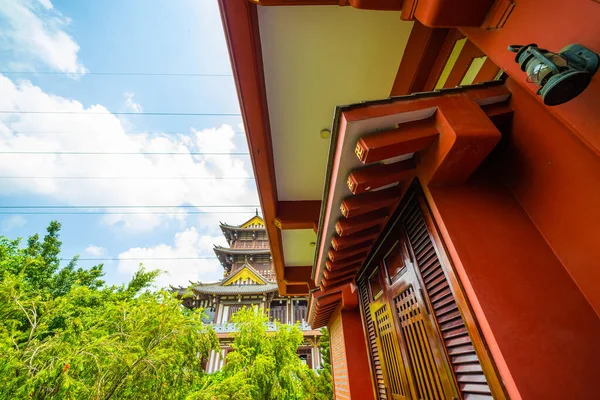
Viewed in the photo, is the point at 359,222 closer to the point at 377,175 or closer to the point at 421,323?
the point at 377,175

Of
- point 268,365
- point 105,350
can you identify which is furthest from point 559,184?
point 268,365

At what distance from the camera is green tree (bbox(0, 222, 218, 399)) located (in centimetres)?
277

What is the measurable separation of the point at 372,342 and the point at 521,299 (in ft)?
7.10

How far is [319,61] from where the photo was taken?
7.71 ft

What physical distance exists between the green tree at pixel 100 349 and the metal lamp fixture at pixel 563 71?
4.53 m

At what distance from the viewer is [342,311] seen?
419cm

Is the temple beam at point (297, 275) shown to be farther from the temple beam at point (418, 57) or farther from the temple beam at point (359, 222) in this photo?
the temple beam at point (418, 57)

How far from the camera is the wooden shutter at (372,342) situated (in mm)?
2660

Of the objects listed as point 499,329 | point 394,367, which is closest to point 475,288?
point 499,329

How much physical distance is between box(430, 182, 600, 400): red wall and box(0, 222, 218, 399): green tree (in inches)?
158

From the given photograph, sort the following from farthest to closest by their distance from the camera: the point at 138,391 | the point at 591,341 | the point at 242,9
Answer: the point at 138,391 < the point at 242,9 < the point at 591,341

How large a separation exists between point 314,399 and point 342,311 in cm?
693

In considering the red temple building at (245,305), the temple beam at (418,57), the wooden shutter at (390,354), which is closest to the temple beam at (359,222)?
the wooden shutter at (390,354)

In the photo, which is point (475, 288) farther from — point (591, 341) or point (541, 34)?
point (541, 34)
